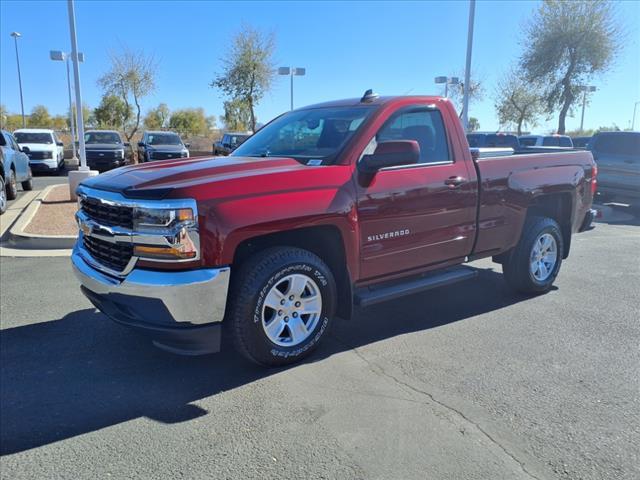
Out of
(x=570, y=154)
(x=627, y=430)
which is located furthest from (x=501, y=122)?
(x=627, y=430)

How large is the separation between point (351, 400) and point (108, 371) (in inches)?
72.0

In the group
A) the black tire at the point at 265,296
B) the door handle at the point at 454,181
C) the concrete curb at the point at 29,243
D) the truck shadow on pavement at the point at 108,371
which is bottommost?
→ the truck shadow on pavement at the point at 108,371

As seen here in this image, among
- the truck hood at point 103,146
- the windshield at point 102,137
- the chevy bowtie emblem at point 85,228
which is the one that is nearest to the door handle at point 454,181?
the chevy bowtie emblem at point 85,228

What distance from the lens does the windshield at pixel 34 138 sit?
21050 millimetres

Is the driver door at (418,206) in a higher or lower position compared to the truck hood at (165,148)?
A: lower

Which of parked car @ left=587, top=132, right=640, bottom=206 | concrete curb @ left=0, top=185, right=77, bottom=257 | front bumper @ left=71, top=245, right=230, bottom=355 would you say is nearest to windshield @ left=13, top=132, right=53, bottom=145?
concrete curb @ left=0, top=185, right=77, bottom=257

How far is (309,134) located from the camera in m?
4.57

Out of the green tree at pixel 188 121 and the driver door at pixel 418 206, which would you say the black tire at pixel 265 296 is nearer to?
the driver door at pixel 418 206

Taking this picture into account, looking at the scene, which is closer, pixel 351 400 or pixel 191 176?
pixel 351 400

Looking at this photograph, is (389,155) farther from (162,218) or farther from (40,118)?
(40,118)

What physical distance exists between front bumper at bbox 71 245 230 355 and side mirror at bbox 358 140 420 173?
1378 millimetres

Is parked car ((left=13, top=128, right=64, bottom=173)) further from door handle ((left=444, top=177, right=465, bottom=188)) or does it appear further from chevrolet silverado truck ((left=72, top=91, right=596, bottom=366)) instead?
door handle ((left=444, top=177, right=465, bottom=188))

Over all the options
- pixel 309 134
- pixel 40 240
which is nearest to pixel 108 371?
pixel 309 134

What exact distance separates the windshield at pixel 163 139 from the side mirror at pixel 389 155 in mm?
18359
